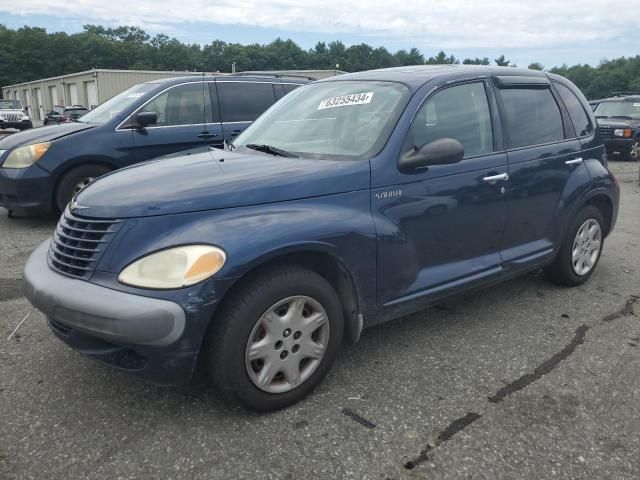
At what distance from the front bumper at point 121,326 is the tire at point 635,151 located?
15.6 metres

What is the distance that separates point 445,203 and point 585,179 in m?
1.69

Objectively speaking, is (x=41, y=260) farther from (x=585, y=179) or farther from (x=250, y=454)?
(x=585, y=179)

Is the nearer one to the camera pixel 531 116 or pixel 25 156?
pixel 531 116

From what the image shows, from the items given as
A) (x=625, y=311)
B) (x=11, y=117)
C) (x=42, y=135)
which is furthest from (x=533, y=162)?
(x=11, y=117)

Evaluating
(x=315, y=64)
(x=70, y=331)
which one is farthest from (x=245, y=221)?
(x=315, y=64)

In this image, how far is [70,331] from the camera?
8.47ft

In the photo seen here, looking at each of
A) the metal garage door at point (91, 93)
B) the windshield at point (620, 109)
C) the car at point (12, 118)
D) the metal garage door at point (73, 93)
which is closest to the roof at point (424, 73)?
the windshield at point (620, 109)

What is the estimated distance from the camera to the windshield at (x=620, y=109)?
1523cm

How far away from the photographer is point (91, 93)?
153ft

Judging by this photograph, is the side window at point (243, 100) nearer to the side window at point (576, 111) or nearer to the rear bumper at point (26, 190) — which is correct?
the rear bumper at point (26, 190)

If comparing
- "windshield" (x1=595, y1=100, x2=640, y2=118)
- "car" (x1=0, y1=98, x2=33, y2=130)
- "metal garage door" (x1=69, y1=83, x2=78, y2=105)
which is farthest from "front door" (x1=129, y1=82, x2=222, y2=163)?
"metal garage door" (x1=69, y1=83, x2=78, y2=105)

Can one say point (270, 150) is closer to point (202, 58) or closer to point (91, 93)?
point (91, 93)

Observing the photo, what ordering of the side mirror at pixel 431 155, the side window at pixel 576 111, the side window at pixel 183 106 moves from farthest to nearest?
the side window at pixel 183 106 < the side window at pixel 576 111 < the side mirror at pixel 431 155

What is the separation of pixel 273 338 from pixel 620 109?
16.2 m
